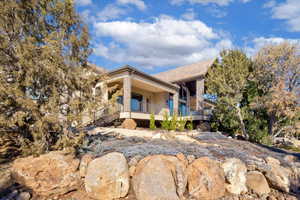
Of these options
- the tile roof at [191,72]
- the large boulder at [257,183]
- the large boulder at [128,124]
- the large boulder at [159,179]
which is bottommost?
the large boulder at [257,183]

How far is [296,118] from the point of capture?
973 centimetres

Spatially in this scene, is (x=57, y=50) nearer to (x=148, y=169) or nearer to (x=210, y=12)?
(x=148, y=169)

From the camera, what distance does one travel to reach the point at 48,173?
11.0 ft

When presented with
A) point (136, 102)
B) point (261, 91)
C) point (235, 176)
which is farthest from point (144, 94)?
point (235, 176)

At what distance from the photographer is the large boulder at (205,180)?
342 cm

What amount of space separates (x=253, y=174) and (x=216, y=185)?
1.21 metres

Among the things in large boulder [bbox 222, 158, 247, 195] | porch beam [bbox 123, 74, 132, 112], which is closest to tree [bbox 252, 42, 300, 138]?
large boulder [bbox 222, 158, 247, 195]

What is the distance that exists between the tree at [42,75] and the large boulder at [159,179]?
1.90 meters

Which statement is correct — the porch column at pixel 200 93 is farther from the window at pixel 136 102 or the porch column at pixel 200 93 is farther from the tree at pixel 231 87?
the window at pixel 136 102

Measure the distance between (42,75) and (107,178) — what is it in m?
3.05

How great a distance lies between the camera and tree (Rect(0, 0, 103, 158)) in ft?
12.5

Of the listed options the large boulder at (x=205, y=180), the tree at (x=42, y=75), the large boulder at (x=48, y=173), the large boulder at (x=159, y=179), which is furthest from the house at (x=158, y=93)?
the large boulder at (x=205, y=180)

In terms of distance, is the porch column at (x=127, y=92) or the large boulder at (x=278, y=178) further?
the porch column at (x=127, y=92)

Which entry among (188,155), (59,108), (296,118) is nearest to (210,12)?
(296,118)
